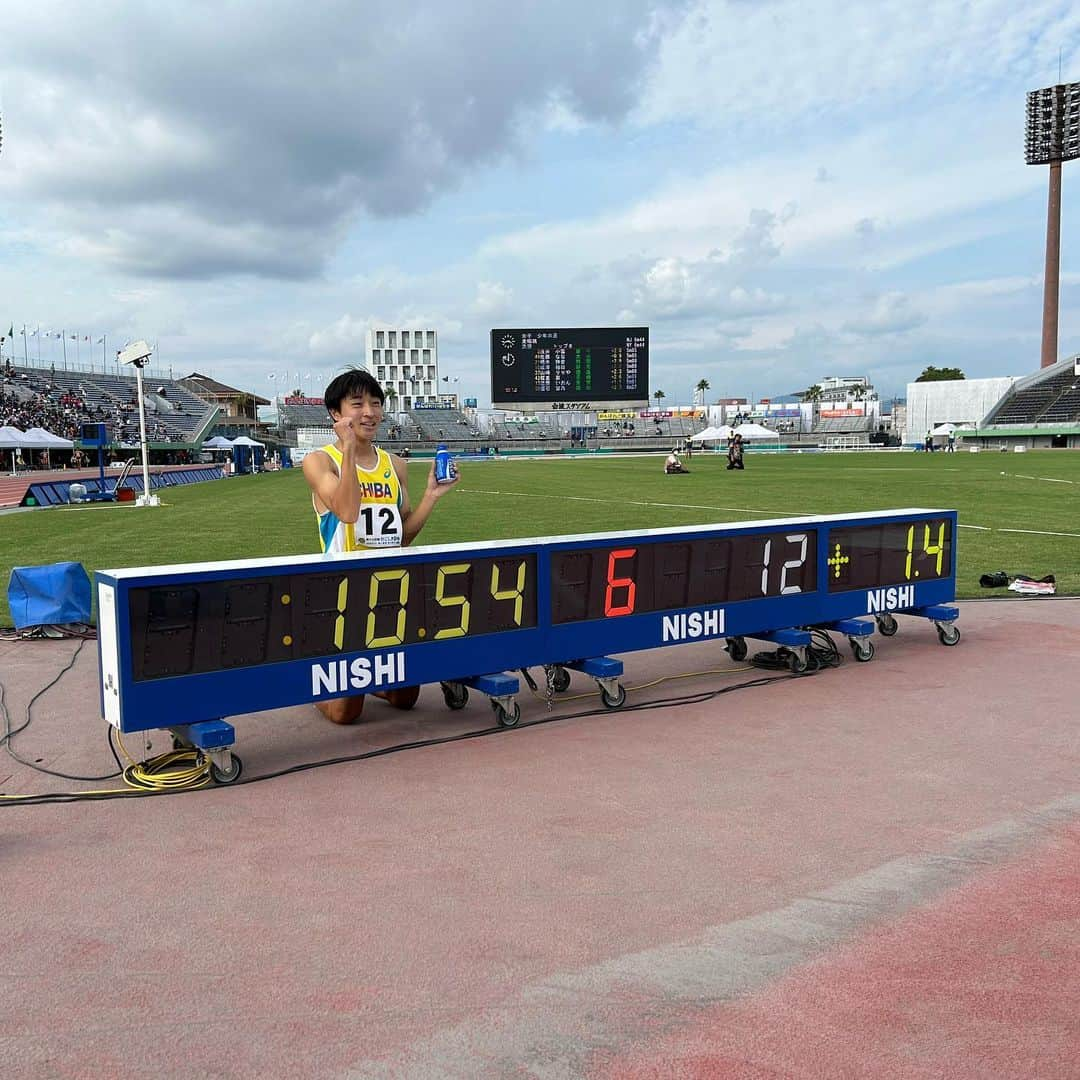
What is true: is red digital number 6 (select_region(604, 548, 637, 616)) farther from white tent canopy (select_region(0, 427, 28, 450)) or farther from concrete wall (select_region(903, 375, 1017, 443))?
concrete wall (select_region(903, 375, 1017, 443))

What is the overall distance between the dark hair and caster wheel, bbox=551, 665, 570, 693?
2739mm

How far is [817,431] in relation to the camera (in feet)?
454

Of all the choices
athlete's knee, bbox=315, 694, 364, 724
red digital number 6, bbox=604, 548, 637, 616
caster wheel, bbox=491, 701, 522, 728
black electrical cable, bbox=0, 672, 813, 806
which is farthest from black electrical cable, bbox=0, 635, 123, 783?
red digital number 6, bbox=604, 548, 637, 616

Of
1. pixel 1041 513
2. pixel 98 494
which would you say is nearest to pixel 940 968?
pixel 1041 513

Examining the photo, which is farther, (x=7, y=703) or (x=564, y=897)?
(x=7, y=703)

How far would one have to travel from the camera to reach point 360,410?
609cm

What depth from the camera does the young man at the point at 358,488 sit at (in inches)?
237

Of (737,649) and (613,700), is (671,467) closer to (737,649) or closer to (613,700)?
(737,649)

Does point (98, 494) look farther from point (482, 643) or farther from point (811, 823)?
point (811, 823)

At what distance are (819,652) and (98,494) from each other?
31.2 metres

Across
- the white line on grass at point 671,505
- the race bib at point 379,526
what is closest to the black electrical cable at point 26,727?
the race bib at point 379,526

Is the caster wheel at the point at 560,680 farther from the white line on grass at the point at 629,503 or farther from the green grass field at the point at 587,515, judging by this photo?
the white line on grass at the point at 629,503

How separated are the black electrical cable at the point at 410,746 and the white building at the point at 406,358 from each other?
168 meters

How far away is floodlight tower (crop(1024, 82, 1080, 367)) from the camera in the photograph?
368 feet
